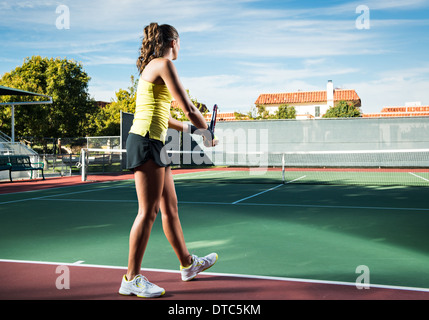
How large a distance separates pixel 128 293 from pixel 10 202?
795 cm

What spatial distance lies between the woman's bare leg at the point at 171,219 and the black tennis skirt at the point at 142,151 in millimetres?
296

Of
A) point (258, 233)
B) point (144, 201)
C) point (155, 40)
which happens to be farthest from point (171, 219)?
point (258, 233)

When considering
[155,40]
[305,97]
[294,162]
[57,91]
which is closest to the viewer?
[155,40]

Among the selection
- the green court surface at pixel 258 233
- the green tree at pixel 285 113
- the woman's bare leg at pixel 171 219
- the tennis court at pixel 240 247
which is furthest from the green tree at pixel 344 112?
the woman's bare leg at pixel 171 219

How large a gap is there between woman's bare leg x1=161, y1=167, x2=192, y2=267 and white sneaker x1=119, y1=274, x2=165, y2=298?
460 mm

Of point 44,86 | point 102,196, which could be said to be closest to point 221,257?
point 102,196

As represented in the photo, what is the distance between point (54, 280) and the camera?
162 inches

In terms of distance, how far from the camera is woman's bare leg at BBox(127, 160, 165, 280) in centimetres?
349

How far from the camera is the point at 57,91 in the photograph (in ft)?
98.2

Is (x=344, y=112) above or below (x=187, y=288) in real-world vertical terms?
above

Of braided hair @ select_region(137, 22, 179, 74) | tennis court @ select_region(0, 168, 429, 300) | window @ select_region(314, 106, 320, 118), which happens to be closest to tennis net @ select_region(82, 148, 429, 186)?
tennis court @ select_region(0, 168, 429, 300)

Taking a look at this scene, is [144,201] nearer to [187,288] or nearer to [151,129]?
[151,129]

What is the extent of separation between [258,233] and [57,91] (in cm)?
2660
